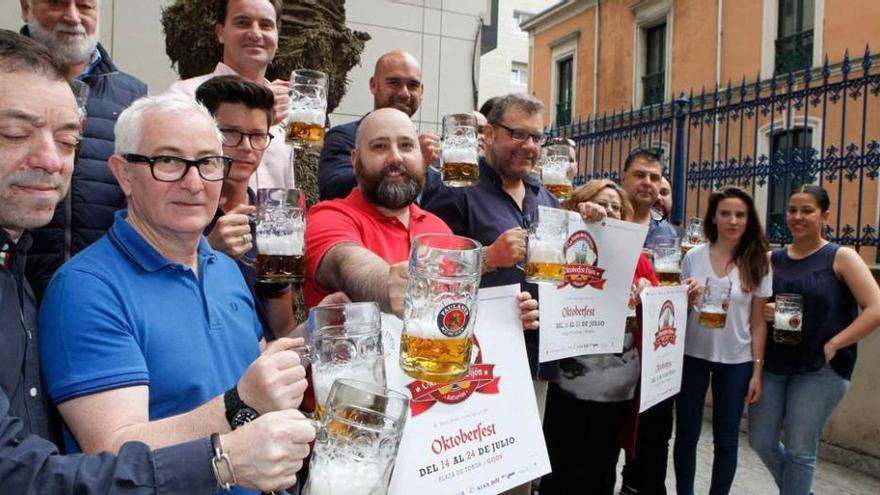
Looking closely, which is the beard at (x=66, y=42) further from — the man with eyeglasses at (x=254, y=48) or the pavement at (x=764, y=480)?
the pavement at (x=764, y=480)

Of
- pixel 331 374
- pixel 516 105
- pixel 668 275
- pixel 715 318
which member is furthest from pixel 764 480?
pixel 331 374

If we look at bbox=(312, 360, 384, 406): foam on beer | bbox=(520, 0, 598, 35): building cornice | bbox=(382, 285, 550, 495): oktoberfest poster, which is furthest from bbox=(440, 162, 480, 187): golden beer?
bbox=(520, 0, 598, 35): building cornice

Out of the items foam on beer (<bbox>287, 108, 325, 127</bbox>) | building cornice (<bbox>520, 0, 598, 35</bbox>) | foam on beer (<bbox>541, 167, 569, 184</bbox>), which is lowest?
foam on beer (<bbox>541, 167, 569, 184</bbox>)

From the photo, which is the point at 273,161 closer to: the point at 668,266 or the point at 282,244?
the point at 282,244

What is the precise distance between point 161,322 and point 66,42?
155 cm

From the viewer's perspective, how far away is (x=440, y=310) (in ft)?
5.53

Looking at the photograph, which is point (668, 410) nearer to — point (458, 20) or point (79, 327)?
point (79, 327)

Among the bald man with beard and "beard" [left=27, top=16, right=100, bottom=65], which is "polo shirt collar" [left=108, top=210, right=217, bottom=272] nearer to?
"beard" [left=27, top=16, right=100, bottom=65]

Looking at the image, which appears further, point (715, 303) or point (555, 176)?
point (715, 303)

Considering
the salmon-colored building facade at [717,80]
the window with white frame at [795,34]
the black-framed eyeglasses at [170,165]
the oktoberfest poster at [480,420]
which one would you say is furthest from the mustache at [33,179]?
the window with white frame at [795,34]

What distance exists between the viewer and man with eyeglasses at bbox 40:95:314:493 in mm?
1411

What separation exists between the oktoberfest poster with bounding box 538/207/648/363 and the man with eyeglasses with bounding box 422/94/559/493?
0.55 ft

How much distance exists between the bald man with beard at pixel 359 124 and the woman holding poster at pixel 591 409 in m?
1.18

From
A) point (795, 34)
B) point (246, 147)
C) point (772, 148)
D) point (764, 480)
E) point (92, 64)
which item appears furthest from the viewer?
point (795, 34)
